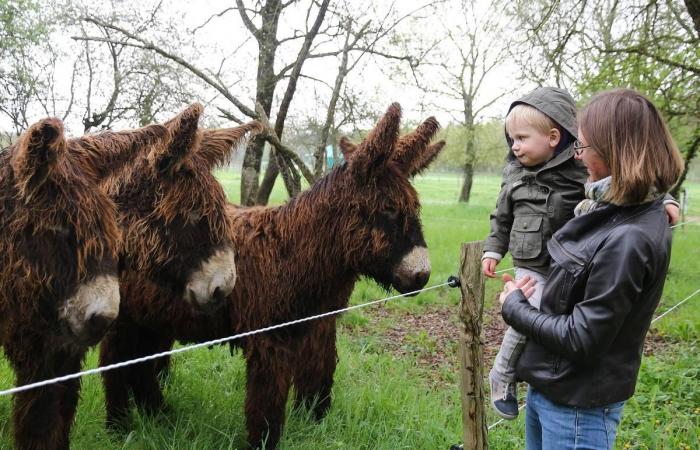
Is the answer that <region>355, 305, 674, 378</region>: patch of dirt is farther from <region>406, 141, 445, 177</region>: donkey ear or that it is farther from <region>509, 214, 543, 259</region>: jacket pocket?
<region>509, 214, 543, 259</region>: jacket pocket

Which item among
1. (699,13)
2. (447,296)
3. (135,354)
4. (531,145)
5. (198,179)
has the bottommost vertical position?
(447,296)

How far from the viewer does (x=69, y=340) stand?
2260mm

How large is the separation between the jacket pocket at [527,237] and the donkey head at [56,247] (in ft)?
6.82

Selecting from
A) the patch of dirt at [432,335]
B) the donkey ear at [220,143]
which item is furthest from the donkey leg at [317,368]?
the patch of dirt at [432,335]

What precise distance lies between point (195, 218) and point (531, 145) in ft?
6.40

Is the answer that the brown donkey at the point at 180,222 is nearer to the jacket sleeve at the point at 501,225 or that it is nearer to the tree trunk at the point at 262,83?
the jacket sleeve at the point at 501,225

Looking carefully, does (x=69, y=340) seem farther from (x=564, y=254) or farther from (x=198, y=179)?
(x=564, y=254)

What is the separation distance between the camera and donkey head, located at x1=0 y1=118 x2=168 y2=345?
2.12 m

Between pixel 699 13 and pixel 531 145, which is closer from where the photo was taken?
pixel 531 145

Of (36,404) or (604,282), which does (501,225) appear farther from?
(36,404)

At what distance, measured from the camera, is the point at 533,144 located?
2.68 meters

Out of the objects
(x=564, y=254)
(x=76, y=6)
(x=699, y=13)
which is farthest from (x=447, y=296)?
(x=76, y=6)

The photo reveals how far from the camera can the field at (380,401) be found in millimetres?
3561

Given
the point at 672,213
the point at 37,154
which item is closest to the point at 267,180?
the point at 37,154
